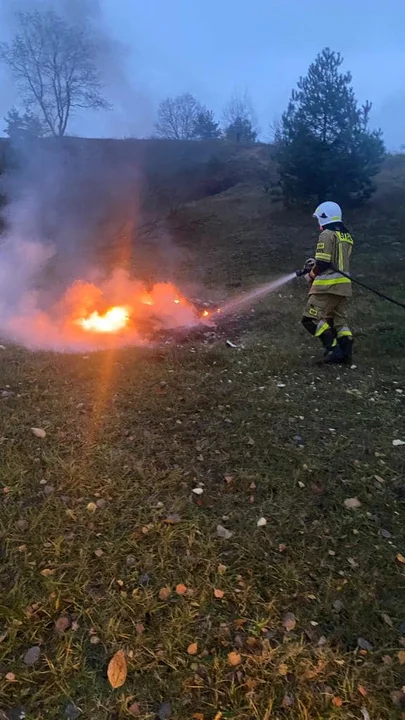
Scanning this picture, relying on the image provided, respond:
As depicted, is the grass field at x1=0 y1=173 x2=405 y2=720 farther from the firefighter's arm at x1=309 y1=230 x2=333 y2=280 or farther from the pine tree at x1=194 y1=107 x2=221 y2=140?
the pine tree at x1=194 y1=107 x2=221 y2=140

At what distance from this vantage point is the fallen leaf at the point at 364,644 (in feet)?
7.80

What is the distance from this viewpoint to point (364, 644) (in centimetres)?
240

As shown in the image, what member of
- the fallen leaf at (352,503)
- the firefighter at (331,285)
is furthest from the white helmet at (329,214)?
the fallen leaf at (352,503)

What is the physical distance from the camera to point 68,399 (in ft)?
15.4

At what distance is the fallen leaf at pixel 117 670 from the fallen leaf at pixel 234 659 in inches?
19.4

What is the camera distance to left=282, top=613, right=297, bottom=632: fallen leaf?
2.46m

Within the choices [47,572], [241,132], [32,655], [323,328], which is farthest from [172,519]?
[241,132]

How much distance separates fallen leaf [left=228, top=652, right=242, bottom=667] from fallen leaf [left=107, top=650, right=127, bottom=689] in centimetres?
49

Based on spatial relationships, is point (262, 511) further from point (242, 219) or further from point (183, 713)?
point (242, 219)

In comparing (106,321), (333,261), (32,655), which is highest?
(333,261)

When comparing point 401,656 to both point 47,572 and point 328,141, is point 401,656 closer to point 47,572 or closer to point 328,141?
point 47,572

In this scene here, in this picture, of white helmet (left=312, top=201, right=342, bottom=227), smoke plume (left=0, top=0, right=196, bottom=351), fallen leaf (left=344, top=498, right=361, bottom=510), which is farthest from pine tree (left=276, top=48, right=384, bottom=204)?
fallen leaf (left=344, top=498, right=361, bottom=510)

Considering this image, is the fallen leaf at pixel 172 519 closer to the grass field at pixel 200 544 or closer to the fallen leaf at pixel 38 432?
the grass field at pixel 200 544

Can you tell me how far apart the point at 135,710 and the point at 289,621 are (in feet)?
2.86
